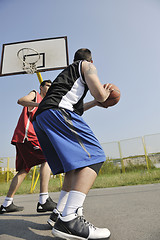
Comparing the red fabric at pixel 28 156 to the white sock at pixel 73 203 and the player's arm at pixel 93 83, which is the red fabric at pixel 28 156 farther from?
the player's arm at pixel 93 83

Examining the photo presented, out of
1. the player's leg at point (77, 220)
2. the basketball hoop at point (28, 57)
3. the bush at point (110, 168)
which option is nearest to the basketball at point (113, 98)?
the player's leg at point (77, 220)

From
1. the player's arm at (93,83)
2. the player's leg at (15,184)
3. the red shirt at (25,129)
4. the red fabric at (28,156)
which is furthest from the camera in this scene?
the red shirt at (25,129)

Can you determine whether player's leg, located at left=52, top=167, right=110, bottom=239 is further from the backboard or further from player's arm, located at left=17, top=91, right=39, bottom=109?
the backboard

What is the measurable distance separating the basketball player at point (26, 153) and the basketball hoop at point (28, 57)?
9.25 feet

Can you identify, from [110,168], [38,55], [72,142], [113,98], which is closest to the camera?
[72,142]

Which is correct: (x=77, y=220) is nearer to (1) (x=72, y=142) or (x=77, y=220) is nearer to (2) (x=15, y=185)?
(1) (x=72, y=142)

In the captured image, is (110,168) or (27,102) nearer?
(27,102)

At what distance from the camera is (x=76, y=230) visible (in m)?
1.14

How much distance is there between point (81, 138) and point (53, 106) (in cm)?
34

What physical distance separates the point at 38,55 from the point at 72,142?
191 inches

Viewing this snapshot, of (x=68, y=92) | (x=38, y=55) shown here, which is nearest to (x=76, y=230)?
(x=68, y=92)

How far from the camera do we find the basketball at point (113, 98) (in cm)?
181

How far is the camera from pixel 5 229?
1542 millimetres

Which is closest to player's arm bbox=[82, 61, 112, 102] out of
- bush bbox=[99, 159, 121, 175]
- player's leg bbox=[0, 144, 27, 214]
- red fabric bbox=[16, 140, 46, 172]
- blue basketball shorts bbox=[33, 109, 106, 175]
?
blue basketball shorts bbox=[33, 109, 106, 175]
